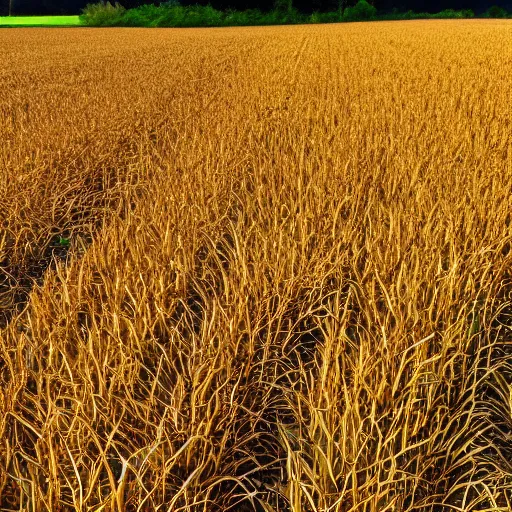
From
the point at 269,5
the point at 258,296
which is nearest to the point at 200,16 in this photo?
the point at 269,5

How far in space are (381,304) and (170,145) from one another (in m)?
2.81

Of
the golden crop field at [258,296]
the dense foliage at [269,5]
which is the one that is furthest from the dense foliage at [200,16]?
the golden crop field at [258,296]

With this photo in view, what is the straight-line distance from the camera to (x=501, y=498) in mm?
1471

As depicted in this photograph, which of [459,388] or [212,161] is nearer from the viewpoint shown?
A: [459,388]

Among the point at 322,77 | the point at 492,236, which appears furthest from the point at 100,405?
the point at 322,77

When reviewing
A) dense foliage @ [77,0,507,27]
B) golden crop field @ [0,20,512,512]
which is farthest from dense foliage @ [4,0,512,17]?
golden crop field @ [0,20,512,512]

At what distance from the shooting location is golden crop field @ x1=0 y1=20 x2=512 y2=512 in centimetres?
139

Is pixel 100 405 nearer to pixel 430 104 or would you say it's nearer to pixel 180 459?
pixel 180 459

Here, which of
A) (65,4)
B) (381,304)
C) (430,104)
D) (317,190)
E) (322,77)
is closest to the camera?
(381,304)

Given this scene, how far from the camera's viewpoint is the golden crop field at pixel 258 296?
4.57 ft

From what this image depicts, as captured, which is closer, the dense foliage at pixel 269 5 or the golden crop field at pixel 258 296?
the golden crop field at pixel 258 296

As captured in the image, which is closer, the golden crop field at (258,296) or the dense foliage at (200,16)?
the golden crop field at (258,296)

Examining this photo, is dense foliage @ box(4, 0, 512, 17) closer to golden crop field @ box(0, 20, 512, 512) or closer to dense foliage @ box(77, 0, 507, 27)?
dense foliage @ box(77, 0, 507, 27)

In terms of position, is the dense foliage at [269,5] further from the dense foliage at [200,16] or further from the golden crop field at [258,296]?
the golden crop field at [258,296]
